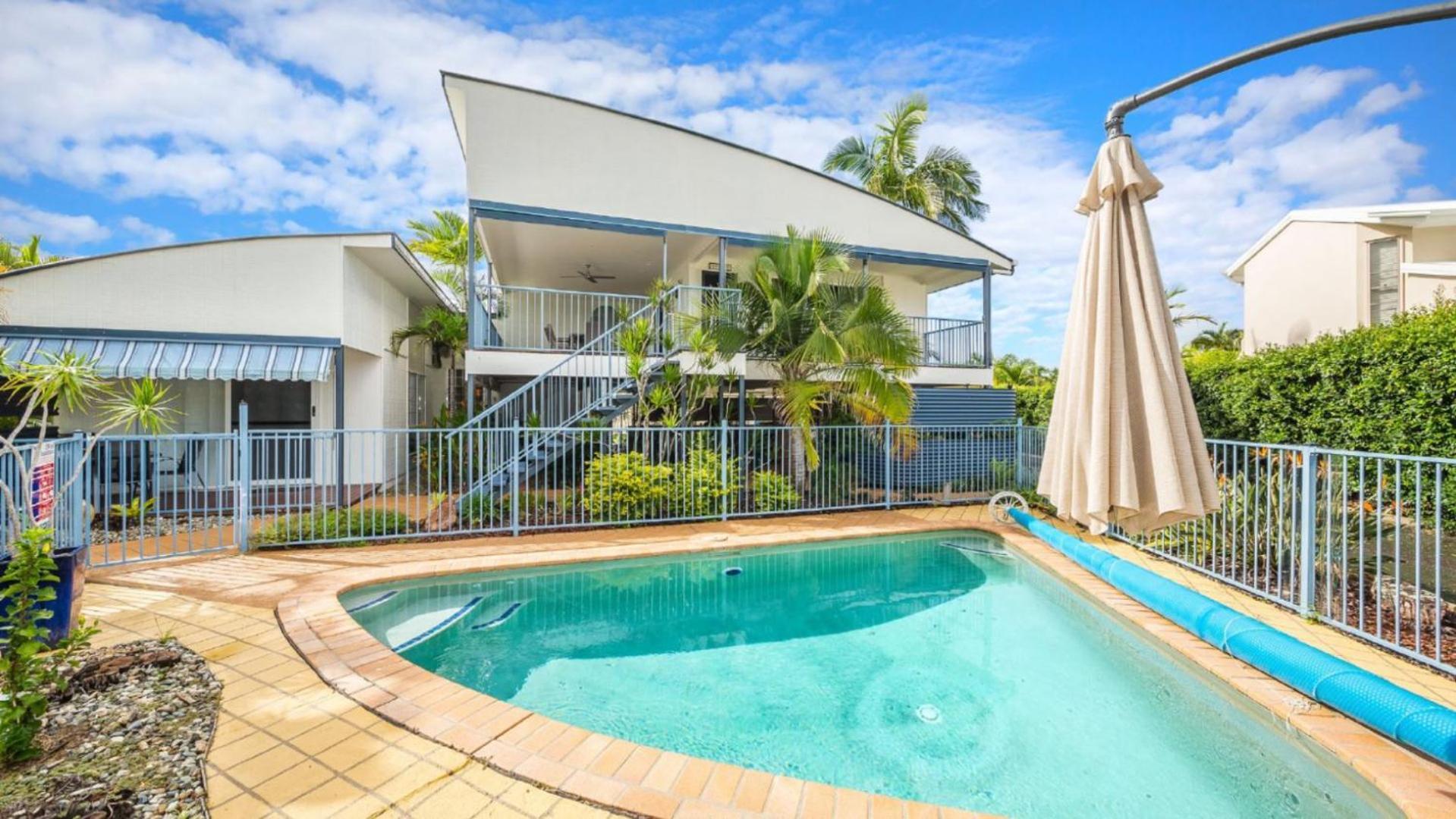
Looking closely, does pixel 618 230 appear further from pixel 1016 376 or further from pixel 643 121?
pixel 1016 376

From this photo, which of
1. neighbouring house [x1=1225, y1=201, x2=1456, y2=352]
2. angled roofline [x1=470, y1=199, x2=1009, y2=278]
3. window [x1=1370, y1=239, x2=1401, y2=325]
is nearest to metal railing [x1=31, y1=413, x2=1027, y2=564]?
angled roofline [x1=470, y1=199, x2=1009, y2=278]

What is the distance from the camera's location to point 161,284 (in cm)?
901

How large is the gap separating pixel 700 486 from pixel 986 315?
8449 mm

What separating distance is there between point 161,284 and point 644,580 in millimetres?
9290

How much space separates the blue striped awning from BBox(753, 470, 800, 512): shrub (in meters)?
7.32

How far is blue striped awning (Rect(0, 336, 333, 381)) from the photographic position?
8.42 metres

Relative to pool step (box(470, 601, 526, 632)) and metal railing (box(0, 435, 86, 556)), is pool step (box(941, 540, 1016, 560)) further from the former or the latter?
metal railing (box(0, 435, 86, 556))

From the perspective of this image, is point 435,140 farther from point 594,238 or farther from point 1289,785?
point 1289,785

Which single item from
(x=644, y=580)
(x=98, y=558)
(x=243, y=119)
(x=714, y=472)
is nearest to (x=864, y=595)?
(x=644, y=580)

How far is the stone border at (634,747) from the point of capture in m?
2.47

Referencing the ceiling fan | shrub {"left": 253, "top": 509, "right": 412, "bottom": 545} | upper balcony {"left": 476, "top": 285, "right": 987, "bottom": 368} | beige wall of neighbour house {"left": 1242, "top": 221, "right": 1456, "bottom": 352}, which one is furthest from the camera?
the ceiling fan

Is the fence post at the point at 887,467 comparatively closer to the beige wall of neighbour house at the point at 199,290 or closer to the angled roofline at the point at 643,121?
the angled roofline at the point at 643,121

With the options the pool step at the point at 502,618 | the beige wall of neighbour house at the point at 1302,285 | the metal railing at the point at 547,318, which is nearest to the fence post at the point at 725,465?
the pool step at the point at 502,618

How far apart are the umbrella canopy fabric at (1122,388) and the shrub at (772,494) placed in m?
6.01
